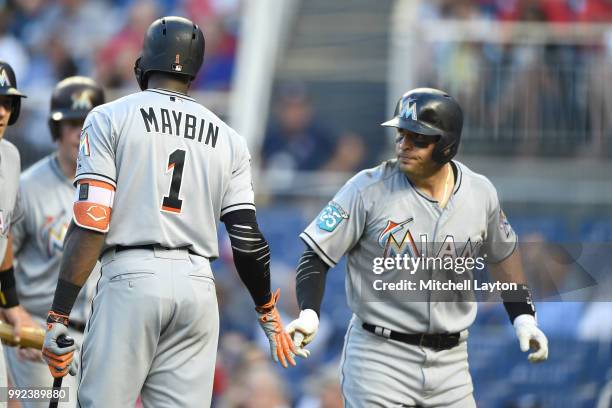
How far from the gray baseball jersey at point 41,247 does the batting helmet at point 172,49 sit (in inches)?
70.1

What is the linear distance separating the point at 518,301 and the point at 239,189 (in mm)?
1831

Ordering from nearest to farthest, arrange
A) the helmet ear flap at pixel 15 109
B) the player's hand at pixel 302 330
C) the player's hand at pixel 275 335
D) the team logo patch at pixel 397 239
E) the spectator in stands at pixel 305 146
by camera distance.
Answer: the player's hand at pixel 275 335 < the player's hand at pixel 302 330 < the team logo patch at pixel 397 239 < the helmet ear flap at pixel 15 109 < the spectator in stands at pixel 305 146

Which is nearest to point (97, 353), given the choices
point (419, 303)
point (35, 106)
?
point (419, 303)

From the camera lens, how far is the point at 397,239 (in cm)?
628

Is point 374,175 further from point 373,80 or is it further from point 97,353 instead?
point 373,80

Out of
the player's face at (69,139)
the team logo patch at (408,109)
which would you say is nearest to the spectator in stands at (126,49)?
the player's face at (69,139)

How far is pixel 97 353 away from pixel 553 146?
28.7 feet

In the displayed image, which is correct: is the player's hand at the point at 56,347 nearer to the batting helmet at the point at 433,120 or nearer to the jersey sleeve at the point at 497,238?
the batting helmet at the point at 433,120

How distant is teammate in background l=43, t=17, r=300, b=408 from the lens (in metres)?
5.34

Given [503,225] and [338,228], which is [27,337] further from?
[503,225]

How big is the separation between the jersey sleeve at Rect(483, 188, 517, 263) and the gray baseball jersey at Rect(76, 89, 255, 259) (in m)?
1.70

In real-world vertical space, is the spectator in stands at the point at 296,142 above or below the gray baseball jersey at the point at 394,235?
below

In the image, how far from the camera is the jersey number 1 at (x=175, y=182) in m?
5.46

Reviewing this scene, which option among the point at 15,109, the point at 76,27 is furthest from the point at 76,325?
the point at 76,27
